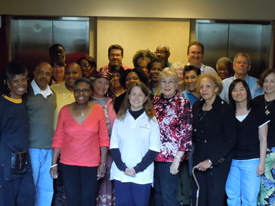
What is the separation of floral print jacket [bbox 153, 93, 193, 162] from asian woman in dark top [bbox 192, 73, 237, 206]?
0.19 metres

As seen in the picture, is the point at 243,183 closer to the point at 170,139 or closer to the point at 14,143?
the point at 170,139

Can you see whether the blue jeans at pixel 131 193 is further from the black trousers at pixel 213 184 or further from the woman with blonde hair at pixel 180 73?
the woman with blonde hair at pixel 180 73

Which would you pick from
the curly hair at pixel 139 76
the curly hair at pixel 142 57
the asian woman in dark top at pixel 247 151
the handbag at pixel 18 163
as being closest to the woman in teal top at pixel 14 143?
the handbag at pixel 18 163

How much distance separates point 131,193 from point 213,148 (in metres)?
1.07

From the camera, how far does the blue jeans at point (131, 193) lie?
13.6 ft

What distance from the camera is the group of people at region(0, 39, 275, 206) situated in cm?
419

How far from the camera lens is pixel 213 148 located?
14.1 feet

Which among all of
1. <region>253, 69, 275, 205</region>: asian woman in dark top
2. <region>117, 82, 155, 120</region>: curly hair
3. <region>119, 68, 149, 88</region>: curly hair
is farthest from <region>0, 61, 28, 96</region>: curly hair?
<region>253, 69, 275, 205</region>: asian woman in dark top

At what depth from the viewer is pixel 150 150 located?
13.6 ft

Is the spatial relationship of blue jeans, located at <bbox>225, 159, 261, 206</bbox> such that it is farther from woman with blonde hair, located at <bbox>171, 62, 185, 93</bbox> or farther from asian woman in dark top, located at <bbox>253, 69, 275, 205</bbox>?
woman with blonde hair, located at <bbox>171, 62, 185, 93</bbox>

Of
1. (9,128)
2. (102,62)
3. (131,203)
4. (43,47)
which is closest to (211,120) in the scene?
(131,203)

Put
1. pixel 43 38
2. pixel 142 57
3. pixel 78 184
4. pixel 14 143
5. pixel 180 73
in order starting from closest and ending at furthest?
pixel 14 143 < pixel 78 184 < pixel 180 73 < pixel 142 57 < pixel 43 38

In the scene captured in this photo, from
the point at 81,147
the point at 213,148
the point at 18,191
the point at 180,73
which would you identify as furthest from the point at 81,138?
the point at 180,73

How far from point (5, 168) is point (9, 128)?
1.46ft
